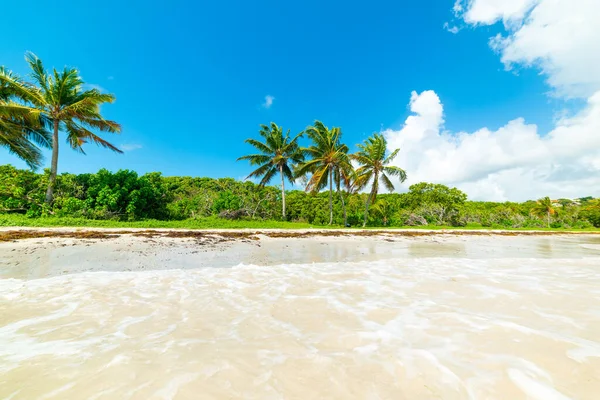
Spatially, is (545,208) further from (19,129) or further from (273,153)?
(19,129)

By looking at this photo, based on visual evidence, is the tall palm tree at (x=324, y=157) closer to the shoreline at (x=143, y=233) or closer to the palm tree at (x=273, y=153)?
the palm tree at (x=273, y=153)

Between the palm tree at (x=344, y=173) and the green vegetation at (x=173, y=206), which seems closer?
the green vegetation at (x=173, y=206)

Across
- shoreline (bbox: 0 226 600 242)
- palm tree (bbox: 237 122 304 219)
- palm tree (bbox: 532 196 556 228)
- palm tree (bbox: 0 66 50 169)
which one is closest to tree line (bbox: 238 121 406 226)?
palm tree (bbox: 237 122 304 219)

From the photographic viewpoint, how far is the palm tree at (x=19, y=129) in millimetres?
12539

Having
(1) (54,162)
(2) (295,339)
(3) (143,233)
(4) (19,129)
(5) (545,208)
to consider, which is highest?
(4) (19,129)

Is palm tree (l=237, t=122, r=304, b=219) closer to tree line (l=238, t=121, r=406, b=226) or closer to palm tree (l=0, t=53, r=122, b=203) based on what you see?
tree line (l=238, t=121, r=406, b=226)

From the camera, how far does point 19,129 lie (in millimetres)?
13625

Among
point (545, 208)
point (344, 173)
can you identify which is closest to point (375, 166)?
point (344, 173)

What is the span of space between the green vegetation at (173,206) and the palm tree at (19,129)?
144 centimetres

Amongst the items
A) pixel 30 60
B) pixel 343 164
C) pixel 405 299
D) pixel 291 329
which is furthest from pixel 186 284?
pixel 30 60

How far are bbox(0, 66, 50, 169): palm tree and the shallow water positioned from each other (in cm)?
1481

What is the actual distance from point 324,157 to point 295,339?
18757 millimetres

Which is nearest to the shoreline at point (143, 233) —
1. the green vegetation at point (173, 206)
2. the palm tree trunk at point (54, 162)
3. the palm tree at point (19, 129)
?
the green vegetation at point (173, 206)

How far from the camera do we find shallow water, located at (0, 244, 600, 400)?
154cm
